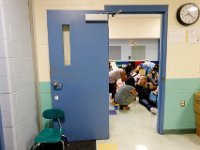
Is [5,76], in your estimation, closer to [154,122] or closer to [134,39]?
[154,122]

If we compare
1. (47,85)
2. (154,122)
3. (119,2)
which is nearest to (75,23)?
(119,2)

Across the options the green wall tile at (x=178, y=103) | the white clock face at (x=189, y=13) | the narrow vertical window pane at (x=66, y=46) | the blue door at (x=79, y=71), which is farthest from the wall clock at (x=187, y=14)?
the narrow vertical window pane at (x=66, y=46)

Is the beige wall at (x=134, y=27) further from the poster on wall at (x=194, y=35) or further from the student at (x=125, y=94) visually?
the poster on wall at (x=194, y=35)

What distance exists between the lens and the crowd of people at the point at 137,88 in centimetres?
402

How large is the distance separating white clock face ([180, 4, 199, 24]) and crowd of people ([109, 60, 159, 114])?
6.19 feet

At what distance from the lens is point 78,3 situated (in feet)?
8.21

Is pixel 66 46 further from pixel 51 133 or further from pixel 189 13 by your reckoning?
pixel 189 13

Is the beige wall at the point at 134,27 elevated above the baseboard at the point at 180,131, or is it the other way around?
the beige wall at the point at 134,27

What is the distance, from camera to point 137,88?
4.54 m

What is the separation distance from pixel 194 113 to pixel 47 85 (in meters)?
2.48

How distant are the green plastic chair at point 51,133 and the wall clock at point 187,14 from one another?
2.30 m

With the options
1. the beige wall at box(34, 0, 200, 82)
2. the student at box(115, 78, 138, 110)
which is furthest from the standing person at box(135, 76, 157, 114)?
the beige wall at box(34, 0, 200, 82)

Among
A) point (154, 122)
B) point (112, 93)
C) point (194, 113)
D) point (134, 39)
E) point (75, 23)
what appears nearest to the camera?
point (75, 23)

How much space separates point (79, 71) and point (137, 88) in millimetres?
2397
